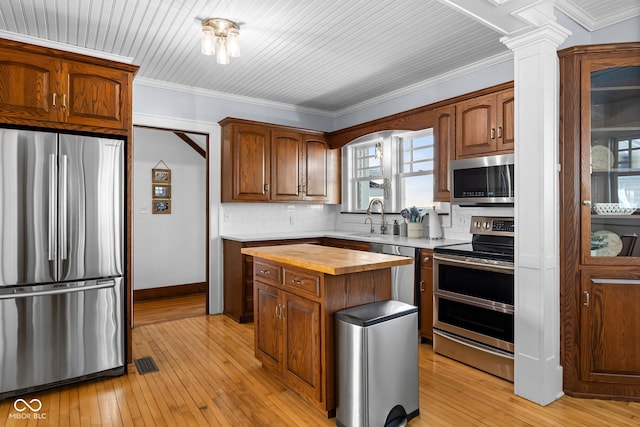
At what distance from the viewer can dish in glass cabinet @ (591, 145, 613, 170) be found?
2697 mm

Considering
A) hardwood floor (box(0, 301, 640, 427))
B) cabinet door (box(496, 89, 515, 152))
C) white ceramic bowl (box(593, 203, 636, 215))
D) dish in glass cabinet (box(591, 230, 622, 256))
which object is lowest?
hardwood floor (box(0, 301, 640, 427))

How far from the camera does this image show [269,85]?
4574 mm

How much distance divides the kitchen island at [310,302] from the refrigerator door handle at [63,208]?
1.31m

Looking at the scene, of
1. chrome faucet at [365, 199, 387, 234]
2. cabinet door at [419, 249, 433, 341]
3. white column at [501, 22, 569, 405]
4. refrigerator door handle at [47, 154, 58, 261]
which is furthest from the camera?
chrome faucet at [365, 199, 387, 234]

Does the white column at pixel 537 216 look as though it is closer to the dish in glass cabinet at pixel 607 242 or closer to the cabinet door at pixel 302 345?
the dish in glass cabinet at pixel 607 242

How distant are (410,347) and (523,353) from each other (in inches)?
35.3

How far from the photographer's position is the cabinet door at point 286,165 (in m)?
4.89

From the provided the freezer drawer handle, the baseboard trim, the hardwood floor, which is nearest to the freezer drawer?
the freezer drawer handle

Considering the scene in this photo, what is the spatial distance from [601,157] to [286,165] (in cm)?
332

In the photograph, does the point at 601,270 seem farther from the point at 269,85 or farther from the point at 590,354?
the point at 269,85

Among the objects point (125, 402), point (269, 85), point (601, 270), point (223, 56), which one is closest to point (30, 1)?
point (223, 56)

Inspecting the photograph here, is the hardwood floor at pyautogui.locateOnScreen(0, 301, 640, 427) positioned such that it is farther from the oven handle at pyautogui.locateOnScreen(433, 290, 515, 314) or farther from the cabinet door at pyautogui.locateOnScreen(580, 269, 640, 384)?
the oven handle at pyautogui.locateOnScreen(433, 290, 515, 314)

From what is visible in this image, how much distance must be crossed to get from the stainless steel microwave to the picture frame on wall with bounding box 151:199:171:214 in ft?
13.0

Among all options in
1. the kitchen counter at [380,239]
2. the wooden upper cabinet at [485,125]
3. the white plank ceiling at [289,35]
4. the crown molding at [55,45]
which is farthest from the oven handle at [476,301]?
the crown molding at [55,45]
